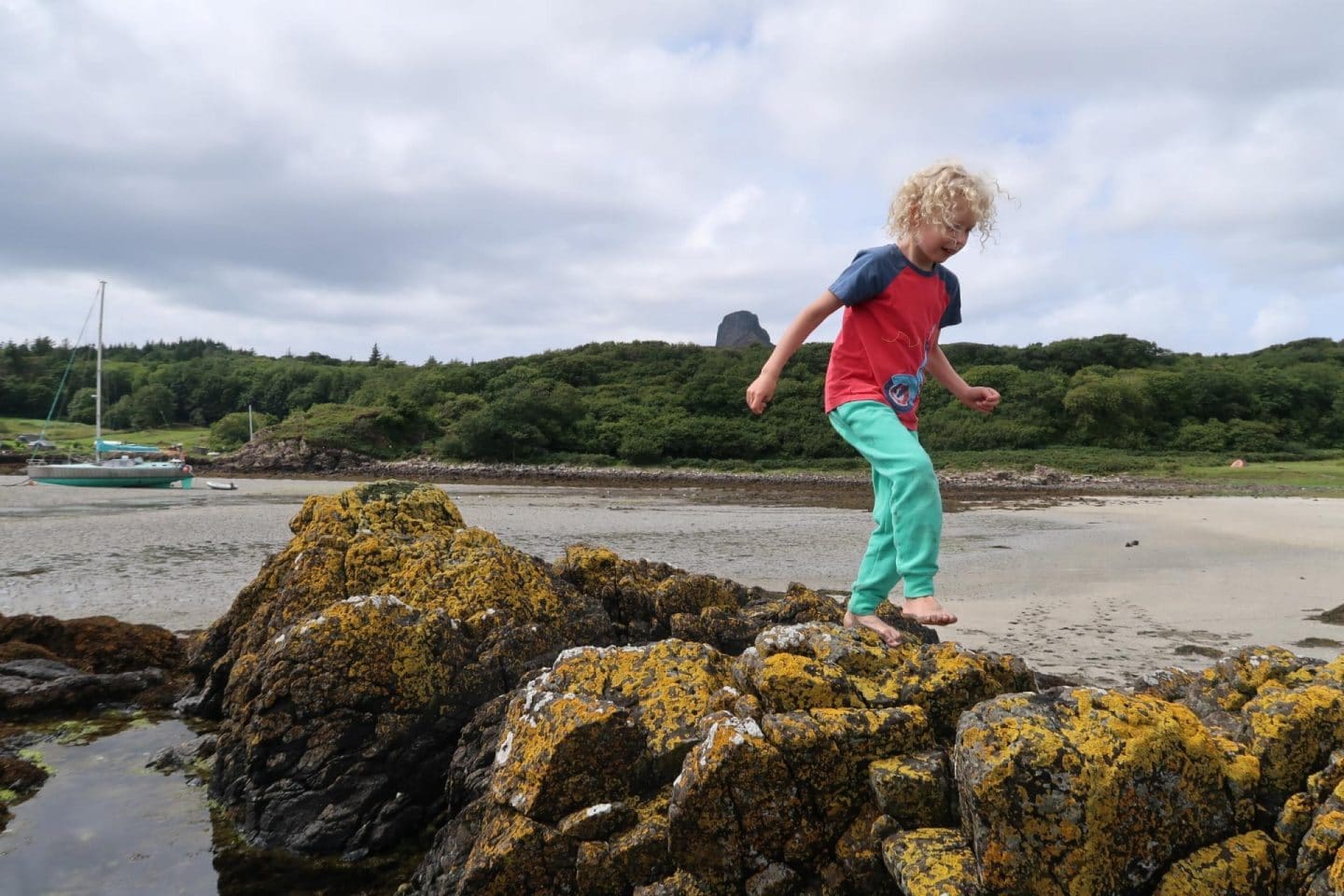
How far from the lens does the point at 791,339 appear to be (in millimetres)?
4211

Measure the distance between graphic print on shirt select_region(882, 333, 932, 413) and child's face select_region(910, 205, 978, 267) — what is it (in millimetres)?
462

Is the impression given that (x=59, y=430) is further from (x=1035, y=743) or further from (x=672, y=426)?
(x=1035, y=743)

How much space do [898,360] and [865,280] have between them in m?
0.45

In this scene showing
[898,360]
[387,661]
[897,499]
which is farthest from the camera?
[387,661]

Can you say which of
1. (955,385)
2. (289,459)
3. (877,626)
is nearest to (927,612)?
(877,626)

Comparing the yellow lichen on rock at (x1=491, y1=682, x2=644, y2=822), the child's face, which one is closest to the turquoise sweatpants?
the child's face

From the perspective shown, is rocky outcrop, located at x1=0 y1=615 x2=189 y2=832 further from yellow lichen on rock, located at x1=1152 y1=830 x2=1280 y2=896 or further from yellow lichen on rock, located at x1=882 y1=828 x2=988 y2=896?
yellow lichen on rock, located at x1=1152 y1=830 x2=1280 y2=896

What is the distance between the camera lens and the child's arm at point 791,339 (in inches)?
162

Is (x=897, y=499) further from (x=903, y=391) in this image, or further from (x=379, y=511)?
(x=379, y=511)

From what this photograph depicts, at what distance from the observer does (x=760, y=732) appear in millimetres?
3268

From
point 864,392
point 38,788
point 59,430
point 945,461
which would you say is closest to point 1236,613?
point 864,392

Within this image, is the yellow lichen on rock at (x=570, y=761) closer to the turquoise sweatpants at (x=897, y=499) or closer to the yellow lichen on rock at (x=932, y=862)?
the yellow lichen on rock at (x=932, y=862)

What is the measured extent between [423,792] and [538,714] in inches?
67.8

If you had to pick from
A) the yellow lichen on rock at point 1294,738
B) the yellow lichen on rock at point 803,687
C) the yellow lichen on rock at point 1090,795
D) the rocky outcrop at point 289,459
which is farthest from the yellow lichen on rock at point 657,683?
the rocky outcrop at point 289,459
